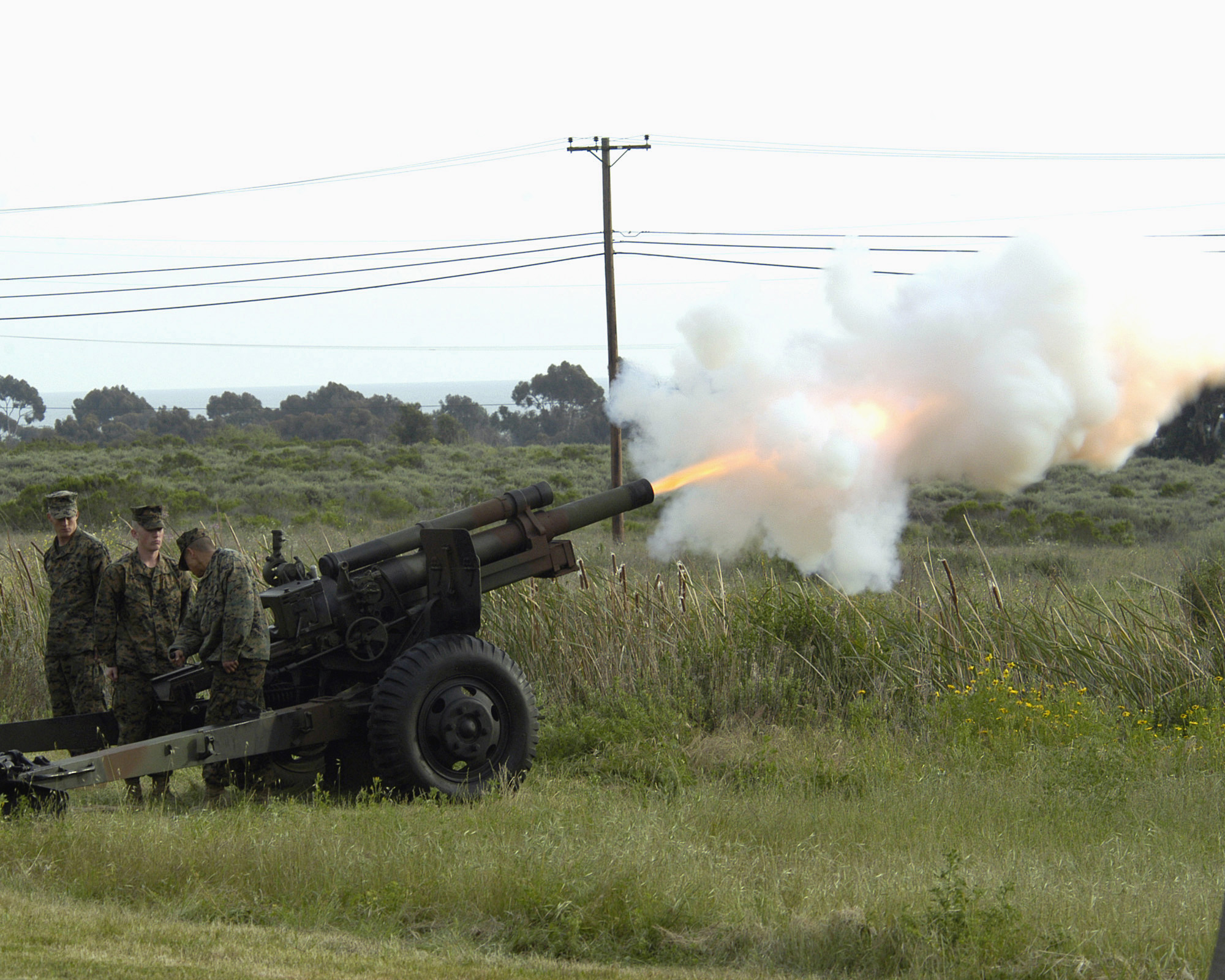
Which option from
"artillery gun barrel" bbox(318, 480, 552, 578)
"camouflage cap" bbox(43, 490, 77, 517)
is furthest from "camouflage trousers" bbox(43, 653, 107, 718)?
"artillery gun barrel" bbox(318, 480, 552, 578)

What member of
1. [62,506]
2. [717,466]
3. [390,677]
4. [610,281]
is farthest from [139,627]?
[610,281]

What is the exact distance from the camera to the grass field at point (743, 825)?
527 cm

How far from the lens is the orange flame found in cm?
1048

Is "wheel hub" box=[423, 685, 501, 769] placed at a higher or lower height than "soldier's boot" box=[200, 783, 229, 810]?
higher

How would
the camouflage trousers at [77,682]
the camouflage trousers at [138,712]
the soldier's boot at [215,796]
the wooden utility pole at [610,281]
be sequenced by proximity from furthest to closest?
the wooden utility pole at [610,281], the camouflage trousers at [77,682], the camouflage trousers at [138,712], the soldier's boot at [215,796]

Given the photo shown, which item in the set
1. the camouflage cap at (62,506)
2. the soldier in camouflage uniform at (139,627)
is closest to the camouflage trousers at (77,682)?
the soldier in camouflage uniform at (139,627)

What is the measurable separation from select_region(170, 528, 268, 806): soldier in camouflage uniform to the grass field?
566 millimetres

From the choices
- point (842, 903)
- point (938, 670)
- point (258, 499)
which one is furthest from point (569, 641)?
point (258, 499)

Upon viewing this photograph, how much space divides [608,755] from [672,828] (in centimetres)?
240

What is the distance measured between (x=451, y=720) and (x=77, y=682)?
10.6ft

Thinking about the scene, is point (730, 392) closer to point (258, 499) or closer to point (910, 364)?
point (910, 364)

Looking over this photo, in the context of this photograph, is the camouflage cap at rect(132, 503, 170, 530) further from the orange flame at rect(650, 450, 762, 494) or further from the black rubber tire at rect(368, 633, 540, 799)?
the orange flame at rect(650, 450, 762, 494)

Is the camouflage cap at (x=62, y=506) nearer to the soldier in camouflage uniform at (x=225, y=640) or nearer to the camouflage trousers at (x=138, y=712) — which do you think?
the camouflage trousers at (x=138, y=712)

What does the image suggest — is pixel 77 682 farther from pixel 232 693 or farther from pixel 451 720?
pixel 451 720
